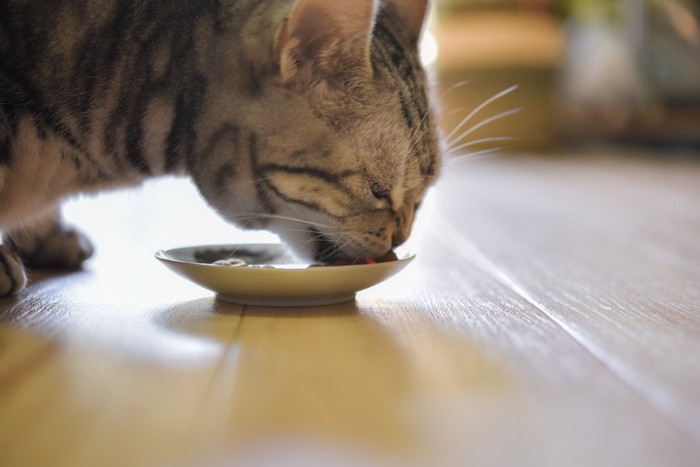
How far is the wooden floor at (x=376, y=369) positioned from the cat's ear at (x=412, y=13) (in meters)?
0.28

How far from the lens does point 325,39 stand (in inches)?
44.8

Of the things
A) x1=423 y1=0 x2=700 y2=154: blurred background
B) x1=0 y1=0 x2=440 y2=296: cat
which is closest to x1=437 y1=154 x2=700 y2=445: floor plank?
x1=0 y1=0 x2=440 y2=296: cat

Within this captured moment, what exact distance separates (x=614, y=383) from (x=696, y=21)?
469cm

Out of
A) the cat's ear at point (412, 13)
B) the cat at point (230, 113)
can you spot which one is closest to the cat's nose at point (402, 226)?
the cat at point (230, 113)

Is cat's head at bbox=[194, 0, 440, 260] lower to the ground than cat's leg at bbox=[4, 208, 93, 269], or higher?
higher

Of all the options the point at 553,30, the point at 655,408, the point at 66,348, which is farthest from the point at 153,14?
the point at 553,30

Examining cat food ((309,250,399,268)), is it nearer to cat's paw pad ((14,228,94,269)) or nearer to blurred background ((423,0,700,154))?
cat's paw pad ((14,228,94,269))

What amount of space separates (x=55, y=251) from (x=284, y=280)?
637 mm

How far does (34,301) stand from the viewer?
47.9 inches

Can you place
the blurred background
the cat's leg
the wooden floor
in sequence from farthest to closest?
the blurred background, the cat's leg, the wooden floor

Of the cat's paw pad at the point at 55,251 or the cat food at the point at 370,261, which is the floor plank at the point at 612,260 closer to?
the cat food at the point at 370,261

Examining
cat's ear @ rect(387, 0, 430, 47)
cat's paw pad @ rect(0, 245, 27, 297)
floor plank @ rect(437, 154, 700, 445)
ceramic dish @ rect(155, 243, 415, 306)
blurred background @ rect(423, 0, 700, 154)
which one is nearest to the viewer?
floor plank @ rect(437, 154, 700, 445)

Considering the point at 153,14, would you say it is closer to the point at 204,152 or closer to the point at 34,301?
the point at 204,152

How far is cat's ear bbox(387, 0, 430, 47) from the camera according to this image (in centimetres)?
139
